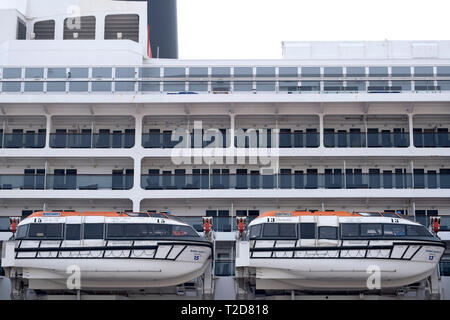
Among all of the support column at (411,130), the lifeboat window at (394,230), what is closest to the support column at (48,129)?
the lifeboat window at (394,230)

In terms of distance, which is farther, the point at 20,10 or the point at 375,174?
the point at 20,10

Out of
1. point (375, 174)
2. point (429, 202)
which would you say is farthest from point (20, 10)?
point (429, 202)

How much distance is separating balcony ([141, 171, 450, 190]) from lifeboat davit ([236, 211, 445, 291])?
333cm

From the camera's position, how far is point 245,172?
26.1 meters

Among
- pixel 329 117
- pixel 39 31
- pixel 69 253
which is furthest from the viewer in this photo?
pixel 39 31

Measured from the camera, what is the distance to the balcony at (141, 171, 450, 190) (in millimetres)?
24625

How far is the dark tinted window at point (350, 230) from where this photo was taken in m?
21.1

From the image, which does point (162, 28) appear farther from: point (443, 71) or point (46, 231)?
point (46, 231)

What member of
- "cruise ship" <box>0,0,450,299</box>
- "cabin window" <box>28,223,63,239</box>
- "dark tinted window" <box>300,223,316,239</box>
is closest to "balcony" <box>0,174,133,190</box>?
"cruise ship" <box>0,0,450,299</box>

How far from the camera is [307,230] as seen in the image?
69.4ft

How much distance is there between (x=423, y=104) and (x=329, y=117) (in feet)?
11.1

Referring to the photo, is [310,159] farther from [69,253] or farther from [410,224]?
[69,253]

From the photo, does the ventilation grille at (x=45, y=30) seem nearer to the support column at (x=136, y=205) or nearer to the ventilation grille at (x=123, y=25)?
the ventilation grille at (x=123, y=25)

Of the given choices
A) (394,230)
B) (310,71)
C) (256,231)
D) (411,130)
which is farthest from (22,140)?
(411,130)
